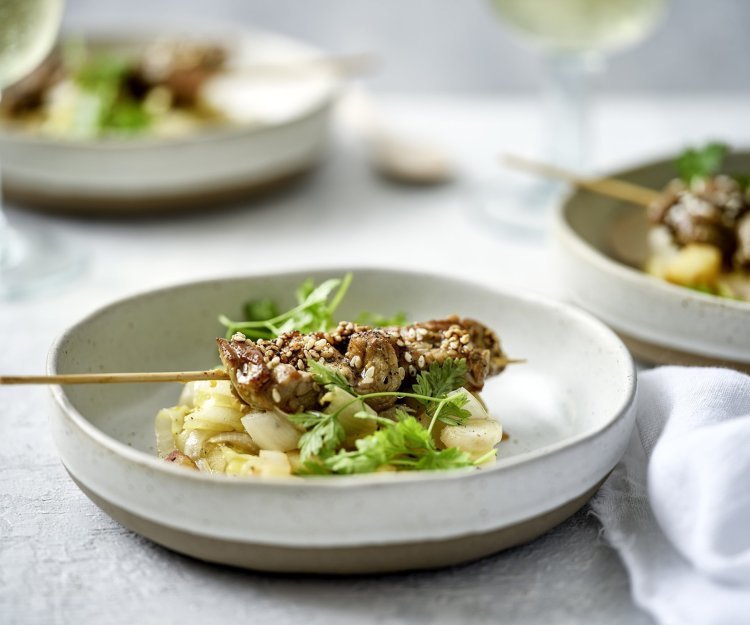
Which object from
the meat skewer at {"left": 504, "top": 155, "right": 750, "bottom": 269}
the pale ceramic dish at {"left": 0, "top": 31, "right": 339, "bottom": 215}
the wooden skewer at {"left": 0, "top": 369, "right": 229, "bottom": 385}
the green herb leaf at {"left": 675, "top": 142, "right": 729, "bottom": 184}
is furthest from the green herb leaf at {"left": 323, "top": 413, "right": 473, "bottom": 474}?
the pale ceramic dish at {"left": 0, "top": 31, "right": 339, "bottom": 215}

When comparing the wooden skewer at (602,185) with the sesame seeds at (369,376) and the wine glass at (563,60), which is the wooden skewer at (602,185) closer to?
the wine glass at (563,60)

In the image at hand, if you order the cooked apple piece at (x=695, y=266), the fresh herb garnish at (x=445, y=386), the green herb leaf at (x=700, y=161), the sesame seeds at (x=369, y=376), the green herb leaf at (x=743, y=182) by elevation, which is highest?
the sesame seeds at (x=369, y=376)

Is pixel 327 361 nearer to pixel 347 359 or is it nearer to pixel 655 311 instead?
pixel 347 359

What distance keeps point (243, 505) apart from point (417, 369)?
2.23 ft

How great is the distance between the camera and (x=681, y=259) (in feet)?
12.3

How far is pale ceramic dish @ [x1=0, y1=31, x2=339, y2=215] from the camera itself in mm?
4367

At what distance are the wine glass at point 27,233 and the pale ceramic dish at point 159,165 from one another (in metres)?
0.24

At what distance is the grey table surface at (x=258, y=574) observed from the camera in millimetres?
2211

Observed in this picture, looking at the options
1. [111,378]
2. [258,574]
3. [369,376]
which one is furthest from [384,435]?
[111,378]

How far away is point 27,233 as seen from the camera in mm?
4516

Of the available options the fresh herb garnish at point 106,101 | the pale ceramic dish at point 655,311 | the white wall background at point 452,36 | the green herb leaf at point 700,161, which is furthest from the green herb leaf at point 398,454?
the white wall background at point 452,36

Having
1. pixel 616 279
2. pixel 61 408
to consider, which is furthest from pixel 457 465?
pixel 616 279

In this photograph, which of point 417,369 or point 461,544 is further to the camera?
point 417,369

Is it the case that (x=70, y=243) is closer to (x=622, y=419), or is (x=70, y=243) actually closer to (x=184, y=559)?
(x=184, y=559)
